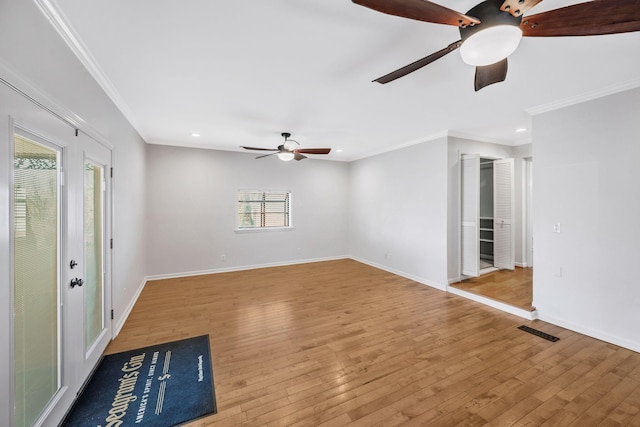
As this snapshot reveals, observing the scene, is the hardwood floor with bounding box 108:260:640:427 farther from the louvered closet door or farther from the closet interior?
the closet interior

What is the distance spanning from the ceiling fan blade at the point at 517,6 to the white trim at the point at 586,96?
240 cm

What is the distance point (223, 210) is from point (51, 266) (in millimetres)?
3812

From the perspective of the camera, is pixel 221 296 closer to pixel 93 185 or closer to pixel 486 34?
pixel 93 185

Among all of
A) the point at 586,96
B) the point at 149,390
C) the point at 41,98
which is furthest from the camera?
the point at 586,96

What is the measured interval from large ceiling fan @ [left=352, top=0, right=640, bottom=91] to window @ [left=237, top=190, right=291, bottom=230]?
4.94 metres

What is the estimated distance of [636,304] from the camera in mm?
2514

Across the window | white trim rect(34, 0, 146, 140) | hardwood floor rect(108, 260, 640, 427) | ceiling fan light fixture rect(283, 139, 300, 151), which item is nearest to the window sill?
the window

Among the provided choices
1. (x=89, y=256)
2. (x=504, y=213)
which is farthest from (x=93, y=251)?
(x=504, y=213)

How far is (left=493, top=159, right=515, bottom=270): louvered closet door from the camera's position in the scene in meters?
4.92

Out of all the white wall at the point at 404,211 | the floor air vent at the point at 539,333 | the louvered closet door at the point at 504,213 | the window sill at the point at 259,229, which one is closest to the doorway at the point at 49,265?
the window sill at the point at 259,229

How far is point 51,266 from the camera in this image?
1.64m

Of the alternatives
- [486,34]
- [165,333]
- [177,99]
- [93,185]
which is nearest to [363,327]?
[165,333]

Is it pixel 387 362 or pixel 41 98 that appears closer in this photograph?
pixel 41 98

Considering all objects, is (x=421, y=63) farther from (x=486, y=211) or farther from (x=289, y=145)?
(x=486, y=211)
